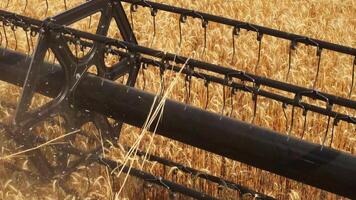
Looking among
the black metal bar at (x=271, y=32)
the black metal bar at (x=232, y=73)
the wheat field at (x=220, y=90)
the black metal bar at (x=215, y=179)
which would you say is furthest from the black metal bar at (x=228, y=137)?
the black metal bar at (x=271, y=32)

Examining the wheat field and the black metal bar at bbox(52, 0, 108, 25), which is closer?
the black metal bar at bbox(52, 0, 108, 25)

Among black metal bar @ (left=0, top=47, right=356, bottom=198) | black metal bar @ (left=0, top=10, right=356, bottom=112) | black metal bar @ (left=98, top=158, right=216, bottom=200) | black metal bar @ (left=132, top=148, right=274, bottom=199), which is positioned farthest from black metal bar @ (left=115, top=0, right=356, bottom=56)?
black metal bar @ (left=98, top=158, right=216, bottom=200)

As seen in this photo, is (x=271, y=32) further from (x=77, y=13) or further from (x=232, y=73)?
(x=77, y=13)

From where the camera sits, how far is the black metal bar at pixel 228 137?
7.74 feet

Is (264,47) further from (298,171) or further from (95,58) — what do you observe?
(298,171)

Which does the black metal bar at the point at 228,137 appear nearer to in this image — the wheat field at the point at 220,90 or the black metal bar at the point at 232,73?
the black metal bar at the point at 232,73

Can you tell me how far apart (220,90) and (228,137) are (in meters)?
2.27

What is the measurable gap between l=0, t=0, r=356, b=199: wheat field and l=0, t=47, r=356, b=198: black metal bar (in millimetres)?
364

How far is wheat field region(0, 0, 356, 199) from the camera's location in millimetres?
3559

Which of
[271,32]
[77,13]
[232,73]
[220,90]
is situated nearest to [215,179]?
[232,73]

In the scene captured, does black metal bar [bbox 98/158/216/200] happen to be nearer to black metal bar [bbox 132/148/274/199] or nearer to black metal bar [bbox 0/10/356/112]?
black metal bar [bbox 132/148/274/199]

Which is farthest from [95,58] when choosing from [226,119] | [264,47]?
[264,47]

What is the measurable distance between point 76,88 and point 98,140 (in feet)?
2.02

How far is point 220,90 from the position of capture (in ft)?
15.9
